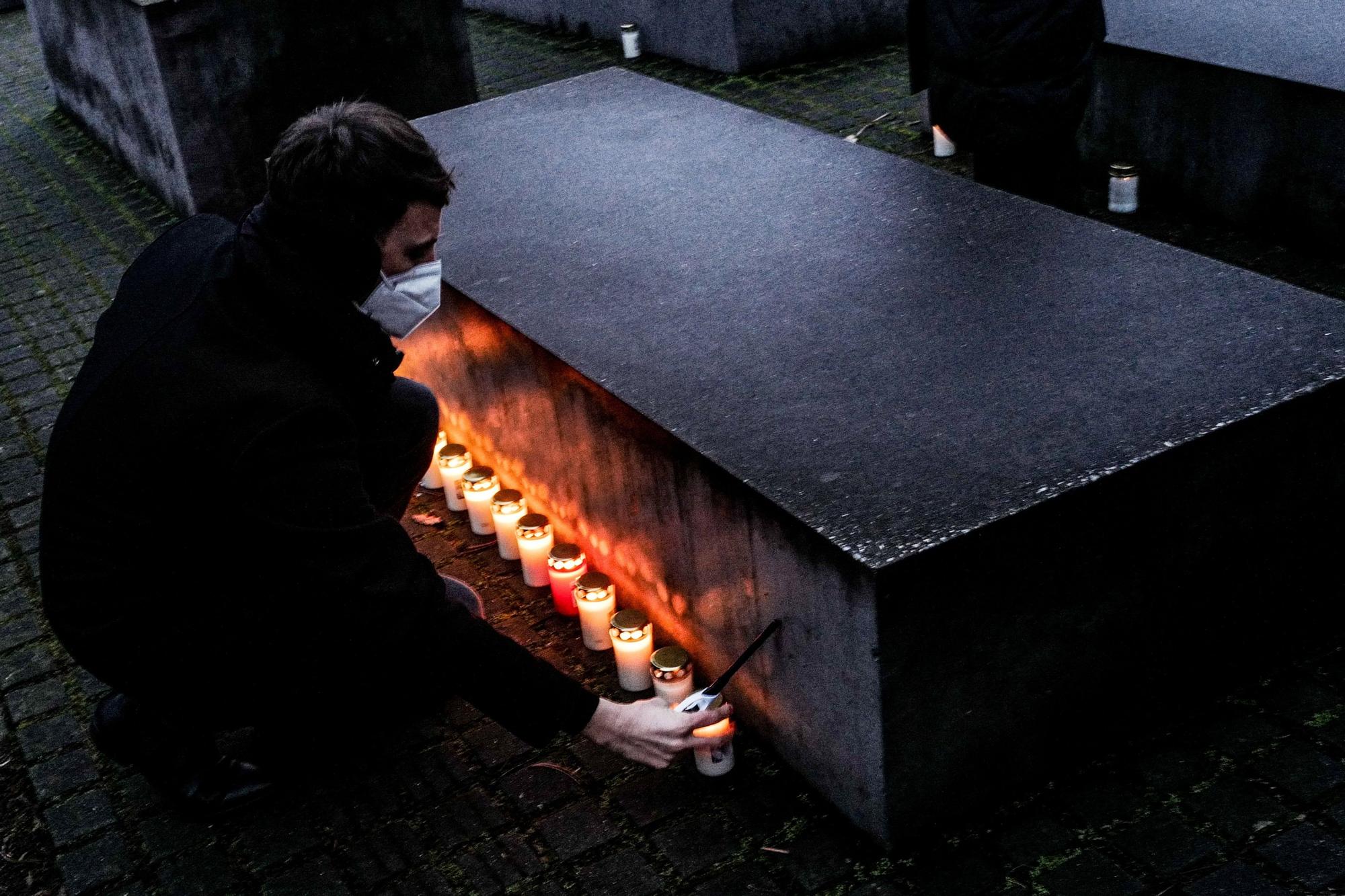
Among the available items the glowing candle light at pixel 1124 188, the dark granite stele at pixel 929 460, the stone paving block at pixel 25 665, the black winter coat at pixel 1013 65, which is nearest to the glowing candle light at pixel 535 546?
the dark granite stele at pixel 929 460

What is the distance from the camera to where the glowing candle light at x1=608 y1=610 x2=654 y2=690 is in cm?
371

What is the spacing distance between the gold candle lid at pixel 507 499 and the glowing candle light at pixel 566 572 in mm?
270

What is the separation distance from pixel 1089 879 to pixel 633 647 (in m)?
1.26

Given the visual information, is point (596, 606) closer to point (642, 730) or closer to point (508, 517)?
point (508, 517)

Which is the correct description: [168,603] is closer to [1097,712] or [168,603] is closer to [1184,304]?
[1097,712]

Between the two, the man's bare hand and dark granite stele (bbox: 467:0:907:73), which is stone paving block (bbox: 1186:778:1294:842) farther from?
dark granite stele (bbox: 467:0:907:73)

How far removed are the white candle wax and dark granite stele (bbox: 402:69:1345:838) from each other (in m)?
0.09

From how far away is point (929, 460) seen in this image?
312 centimetres

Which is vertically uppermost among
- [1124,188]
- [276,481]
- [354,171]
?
[354,171]

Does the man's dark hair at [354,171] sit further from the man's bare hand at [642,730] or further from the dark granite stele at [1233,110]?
the dark granite stele at [1233,110]

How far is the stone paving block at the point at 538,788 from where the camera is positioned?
348 centimetres

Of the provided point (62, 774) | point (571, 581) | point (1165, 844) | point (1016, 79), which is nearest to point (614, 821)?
point (571, 581)

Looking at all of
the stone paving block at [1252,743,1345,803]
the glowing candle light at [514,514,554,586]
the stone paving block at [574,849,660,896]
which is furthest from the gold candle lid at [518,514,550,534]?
the stone paving block at [1252,743,1345,803]

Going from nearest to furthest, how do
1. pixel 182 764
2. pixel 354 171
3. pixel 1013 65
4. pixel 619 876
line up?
pixel 354 171 < pixel 619 876 < pixel 182 764 < pixel 1013 65
